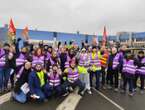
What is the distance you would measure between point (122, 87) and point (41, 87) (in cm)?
445

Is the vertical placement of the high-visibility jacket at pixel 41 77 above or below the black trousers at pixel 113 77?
above

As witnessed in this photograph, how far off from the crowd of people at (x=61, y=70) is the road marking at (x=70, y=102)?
38cm

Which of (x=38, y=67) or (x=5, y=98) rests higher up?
(x=38, y=67)

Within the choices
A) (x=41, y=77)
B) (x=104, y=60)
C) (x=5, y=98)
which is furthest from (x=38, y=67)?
(x=104, y=60)

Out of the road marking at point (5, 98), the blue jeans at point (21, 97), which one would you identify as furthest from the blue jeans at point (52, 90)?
the road marking at point (5, 98)

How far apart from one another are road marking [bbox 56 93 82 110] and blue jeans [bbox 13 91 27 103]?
3.98ft

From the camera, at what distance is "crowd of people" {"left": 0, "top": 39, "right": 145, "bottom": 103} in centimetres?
1058

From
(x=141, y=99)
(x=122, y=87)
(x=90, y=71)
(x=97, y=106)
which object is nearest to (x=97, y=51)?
(x=90, y=71)

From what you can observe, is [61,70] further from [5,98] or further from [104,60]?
[5,98]

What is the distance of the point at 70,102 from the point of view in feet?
33.9

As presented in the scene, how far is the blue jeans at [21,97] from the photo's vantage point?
33.4 feet

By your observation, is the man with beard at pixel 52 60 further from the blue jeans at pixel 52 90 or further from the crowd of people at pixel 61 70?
the blue jeans at pixel 52 90

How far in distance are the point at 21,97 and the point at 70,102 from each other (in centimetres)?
161

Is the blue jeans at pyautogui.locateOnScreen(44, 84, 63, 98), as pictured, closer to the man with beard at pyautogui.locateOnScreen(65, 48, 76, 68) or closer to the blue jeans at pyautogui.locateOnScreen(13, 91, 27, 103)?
the blue jeans at pyautogui.locateOnScreen(13, 91, 27, 103)
